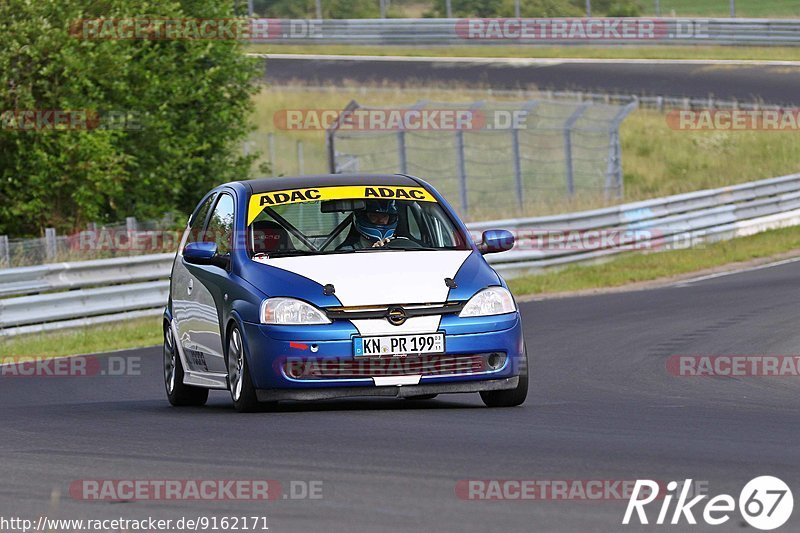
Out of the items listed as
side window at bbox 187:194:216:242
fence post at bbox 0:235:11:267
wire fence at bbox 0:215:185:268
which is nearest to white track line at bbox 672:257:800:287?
wire fence at bbox 0:215:185:268

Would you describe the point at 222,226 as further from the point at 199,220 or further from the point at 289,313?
the point at 289,313

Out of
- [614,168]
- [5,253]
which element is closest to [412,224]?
[5,253]

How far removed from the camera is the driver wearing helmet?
33.8 ft

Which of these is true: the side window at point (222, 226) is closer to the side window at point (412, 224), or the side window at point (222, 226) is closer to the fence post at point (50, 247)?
the side window at point (412, 224)

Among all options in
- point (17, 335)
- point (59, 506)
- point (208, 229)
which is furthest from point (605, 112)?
point (59, 506)

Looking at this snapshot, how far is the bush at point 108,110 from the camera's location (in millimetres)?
25109

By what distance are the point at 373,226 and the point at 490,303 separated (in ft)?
3.78

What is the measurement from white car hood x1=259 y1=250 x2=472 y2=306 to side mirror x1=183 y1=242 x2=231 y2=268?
18.2 inches

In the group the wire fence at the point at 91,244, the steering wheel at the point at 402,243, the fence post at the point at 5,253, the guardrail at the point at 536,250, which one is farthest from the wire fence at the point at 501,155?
the steering wheel at the point at 402,243

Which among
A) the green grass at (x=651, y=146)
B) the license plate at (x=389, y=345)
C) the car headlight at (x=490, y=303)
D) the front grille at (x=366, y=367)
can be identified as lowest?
the green grass at (x=651, y=146)

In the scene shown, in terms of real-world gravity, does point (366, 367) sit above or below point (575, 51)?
above

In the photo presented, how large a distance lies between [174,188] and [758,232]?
10.4 meters

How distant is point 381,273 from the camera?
952 centimetres

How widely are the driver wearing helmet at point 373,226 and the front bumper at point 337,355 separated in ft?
3.40
